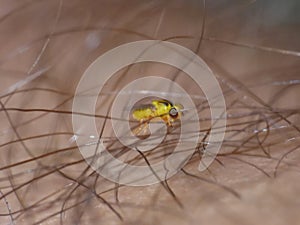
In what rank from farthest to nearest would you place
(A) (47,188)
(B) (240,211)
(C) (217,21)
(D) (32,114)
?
(C) (217,21) → (D) (32,114) → (A) (47,188) → (B) (240,211)

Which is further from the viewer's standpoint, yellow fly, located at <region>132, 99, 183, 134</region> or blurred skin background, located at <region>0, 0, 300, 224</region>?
yellow fly, located at <region>132, 99, 183, 134</region>

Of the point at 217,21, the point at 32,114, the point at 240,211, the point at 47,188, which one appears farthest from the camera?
the point at 217,21

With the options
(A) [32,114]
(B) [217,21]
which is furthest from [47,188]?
(B) [217,21]

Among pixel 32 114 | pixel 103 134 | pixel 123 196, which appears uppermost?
pixel 32 114

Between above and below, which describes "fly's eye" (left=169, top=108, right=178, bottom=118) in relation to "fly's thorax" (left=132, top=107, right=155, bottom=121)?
below

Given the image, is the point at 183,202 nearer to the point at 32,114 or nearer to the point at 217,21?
the point at 32,114

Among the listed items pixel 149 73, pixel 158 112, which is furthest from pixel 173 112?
pixel 149 73
